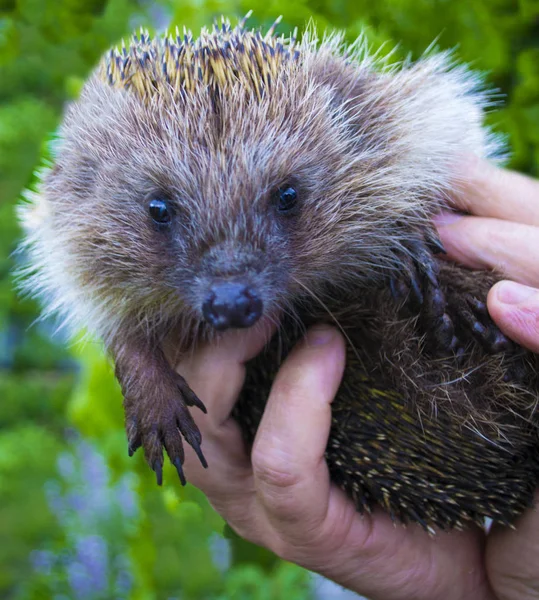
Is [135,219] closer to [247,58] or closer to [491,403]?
[247,58]

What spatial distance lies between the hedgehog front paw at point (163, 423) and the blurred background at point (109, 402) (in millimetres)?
470

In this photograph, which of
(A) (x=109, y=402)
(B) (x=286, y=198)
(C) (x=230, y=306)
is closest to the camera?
(C) (x=230, y=306)

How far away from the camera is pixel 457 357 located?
1.24 metres

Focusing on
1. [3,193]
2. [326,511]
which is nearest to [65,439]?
[3,193]

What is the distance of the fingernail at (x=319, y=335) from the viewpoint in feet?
4.22

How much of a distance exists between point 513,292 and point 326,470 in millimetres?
457

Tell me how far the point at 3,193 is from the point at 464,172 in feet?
6.51

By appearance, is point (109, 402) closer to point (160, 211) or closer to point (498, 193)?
point (160, 211)

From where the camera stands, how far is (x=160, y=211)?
1.17 m

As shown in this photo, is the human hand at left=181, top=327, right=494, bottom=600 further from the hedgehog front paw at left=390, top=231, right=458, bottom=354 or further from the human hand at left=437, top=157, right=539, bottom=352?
the human hand at left=437, top=157, right=539, bottom=352

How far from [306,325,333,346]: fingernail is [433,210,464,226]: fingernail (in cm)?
30

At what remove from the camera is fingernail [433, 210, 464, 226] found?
1.32 m

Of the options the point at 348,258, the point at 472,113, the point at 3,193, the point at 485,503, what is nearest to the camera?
the point at 485,503


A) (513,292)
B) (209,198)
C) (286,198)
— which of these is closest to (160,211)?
(209,198)
